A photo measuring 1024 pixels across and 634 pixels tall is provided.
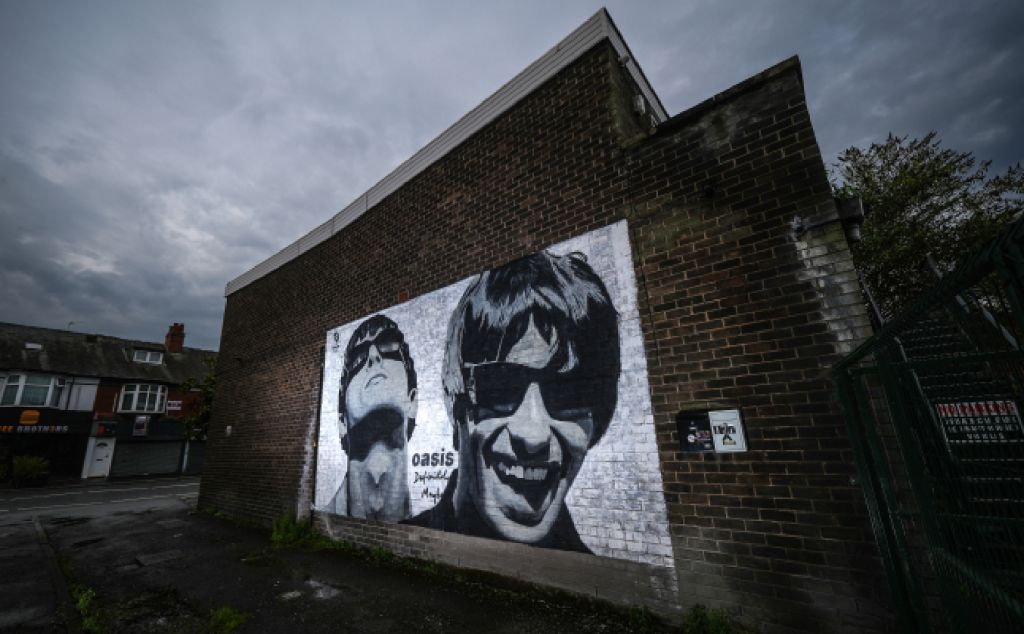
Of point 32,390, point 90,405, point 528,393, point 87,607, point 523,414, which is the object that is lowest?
point 87,607

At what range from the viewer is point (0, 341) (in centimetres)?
2188

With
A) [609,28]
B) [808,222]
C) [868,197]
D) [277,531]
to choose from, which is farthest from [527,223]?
[868,197]

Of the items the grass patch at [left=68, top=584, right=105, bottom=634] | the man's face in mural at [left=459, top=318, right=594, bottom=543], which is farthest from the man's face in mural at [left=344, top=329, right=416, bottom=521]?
the grass patch at [left=68, top=584, right=105, bottom=634]

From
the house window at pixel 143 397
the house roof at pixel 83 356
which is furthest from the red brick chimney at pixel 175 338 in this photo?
the house window at pixel 143 397

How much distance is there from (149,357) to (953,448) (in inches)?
1436

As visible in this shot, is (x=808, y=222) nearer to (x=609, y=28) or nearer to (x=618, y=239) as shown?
(x=618, y=239)

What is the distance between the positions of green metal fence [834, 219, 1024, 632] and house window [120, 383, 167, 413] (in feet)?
109

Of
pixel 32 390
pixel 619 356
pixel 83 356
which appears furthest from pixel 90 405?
pixel 619 356

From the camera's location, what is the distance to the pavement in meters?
3.84

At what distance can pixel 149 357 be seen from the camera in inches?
1066

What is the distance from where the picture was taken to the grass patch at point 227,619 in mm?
3830

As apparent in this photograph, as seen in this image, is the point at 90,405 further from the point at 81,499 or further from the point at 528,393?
the point at 528,393

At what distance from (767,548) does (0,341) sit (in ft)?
115

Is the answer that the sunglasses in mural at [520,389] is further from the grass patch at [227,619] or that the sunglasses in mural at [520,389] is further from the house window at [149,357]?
the house window at [149,357]
